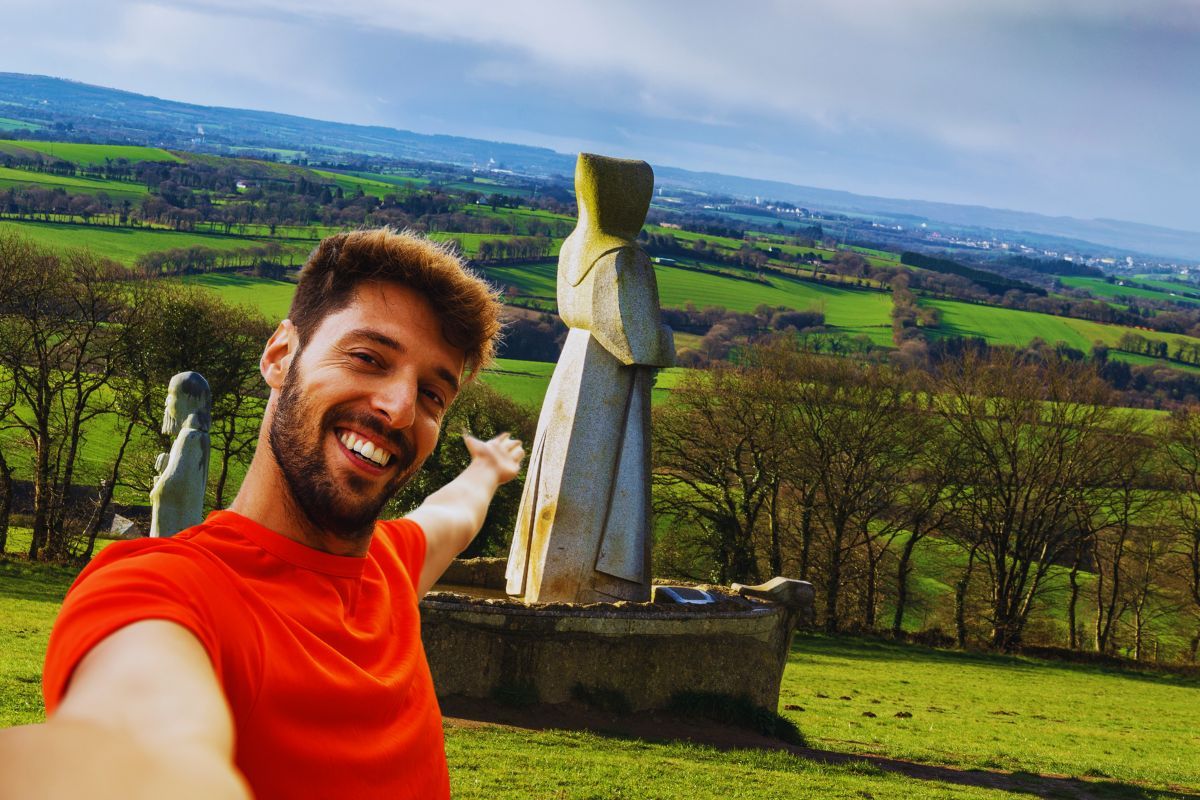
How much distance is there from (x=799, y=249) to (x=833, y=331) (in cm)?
5688

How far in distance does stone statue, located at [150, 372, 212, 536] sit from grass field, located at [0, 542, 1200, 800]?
7.54 ft

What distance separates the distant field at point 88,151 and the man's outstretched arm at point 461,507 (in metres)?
102

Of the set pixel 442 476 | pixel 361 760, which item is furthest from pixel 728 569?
pixel 361 760

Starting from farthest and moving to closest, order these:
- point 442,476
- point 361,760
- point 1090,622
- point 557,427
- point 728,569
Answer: point 1090,622
point 728,569
point 442,476
point 557,427
point 361,760

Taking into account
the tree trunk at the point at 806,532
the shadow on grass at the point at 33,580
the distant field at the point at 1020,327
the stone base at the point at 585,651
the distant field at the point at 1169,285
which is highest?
the distant field at the point at 1169,285

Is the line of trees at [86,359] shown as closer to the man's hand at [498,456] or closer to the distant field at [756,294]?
the man's hand at [498,456]

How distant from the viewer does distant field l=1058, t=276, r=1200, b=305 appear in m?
143

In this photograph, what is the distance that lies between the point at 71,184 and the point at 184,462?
7833 cm

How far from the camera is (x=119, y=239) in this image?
207ft

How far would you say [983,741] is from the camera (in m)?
18.1

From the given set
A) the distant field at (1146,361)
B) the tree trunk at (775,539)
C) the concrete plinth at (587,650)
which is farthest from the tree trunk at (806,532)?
the distant field at (1146,361)

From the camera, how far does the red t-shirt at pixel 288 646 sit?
4.92 ft

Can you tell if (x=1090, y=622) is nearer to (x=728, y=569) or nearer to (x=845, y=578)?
(x=845, y=578)

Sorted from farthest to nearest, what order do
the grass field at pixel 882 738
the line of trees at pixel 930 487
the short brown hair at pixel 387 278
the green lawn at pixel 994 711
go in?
the line of trees at pixel 930 487 < the green lawn at pixel 994 711 < the grass field at pixel 882 738 < the short brown hair at pixel 387 278
